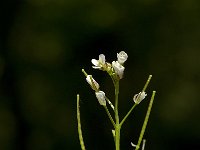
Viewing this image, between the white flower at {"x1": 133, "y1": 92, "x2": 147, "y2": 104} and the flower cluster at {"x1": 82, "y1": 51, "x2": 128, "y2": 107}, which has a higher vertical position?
the flower cluster at {"x1": 82, "y1": 51, "x2": 128, "y2": 107}

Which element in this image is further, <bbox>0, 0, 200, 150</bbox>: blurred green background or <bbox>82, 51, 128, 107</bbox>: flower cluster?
<bbox>0, 0, 200, 150</bbox>: blurred green background

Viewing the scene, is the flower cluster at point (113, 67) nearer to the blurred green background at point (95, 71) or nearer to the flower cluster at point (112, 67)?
the flower cluster at point (112, 67)

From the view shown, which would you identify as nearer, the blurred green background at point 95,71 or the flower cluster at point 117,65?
the flower cluster at point 117,65

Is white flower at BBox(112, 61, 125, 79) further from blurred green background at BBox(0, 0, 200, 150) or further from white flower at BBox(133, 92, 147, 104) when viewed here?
blurred green background at BBox(0, 0, 200, 150)

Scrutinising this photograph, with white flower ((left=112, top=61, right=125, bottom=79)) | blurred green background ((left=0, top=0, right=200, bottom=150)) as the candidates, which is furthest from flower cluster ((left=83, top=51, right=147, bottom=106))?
blurred green background ((left=0, top=0, right=200, bottom=150))

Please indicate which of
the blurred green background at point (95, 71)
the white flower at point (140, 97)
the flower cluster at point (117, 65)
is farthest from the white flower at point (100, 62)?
the blurred green background at point (95, 71)

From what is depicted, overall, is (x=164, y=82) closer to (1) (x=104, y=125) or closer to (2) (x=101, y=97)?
(1) (x=104, y=125)

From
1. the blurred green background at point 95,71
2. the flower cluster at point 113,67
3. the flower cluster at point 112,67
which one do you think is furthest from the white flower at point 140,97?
the blurred green background at point 95,71

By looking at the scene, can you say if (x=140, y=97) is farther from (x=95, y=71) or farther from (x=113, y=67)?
(x=95, y=71)

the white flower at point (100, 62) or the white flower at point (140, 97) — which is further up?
the white flower at point (100, 62)

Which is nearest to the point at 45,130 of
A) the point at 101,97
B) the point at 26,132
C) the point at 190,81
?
the point at 26,132
